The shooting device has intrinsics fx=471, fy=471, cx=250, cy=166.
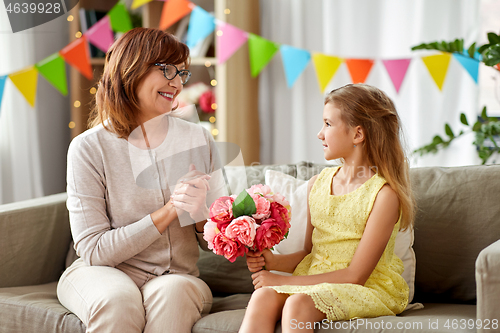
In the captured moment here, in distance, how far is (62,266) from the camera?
1780 mm

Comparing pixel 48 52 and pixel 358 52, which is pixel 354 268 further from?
pixel 48 52

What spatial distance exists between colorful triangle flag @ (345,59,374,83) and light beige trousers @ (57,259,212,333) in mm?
1523

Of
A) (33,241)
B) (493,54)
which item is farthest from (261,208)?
(493,54)

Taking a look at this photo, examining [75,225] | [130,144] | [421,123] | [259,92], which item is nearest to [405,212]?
[130,144]

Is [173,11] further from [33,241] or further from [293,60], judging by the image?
[33,241]

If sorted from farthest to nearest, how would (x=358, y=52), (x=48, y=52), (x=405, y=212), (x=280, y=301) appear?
(x=48, y=52) → (x=358, y=52) → (x=405, y=212) → (x=280, y=301)

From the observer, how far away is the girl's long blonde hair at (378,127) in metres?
1.44

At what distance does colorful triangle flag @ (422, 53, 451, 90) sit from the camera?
7.43 feet

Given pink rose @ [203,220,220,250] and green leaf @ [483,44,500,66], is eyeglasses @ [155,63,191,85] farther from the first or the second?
green leaf @ [483,44,500,66]

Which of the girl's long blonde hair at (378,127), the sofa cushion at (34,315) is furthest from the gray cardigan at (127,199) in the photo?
the girl's long blonde hair at (378,127)

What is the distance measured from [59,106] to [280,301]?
2218mm

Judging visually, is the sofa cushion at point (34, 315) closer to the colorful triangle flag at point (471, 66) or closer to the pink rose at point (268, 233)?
the pink rose at point (268, 233)

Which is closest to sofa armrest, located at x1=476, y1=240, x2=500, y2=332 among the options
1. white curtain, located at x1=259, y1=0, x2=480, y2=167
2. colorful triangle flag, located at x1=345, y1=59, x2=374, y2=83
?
white curtain, located at x1=259, y1=0, x2=480, y2=167

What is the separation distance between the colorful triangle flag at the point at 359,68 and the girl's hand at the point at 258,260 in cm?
143
